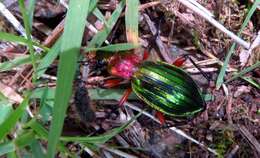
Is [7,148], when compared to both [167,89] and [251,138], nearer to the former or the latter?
[167,89]

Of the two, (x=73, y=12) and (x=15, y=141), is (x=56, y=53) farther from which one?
(x=15, y=141)

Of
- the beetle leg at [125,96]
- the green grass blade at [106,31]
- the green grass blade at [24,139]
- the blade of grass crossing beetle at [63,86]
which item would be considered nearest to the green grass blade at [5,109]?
the green grass blade at [24,139]

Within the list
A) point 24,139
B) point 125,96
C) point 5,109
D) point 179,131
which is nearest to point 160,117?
point 179,131

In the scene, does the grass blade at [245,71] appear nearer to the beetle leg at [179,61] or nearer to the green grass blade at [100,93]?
the beetle leg at [179,61]

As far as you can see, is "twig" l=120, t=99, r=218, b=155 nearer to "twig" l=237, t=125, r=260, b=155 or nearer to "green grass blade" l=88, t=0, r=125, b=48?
"twig" l=237, t=125, r=260, b=155

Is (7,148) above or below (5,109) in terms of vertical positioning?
below

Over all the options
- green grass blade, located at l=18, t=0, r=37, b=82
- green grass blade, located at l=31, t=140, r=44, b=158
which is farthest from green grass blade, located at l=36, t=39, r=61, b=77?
green grass blade, located at l=31, t=140, r=44, b=158

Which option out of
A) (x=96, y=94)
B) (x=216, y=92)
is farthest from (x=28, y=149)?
(x=216, y=92)
